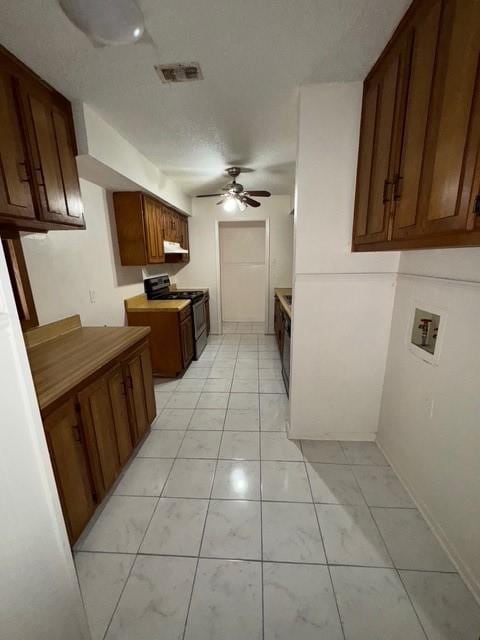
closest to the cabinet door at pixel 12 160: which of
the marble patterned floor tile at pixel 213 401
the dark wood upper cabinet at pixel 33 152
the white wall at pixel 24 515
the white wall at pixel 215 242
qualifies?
the dark wood upper cabinet at pixel 33 152

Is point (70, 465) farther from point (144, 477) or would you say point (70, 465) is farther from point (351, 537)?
point (351, 537)

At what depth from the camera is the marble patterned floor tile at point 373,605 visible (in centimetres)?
102

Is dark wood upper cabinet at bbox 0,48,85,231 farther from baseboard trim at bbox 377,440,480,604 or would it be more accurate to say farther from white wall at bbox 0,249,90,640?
baseboard trim at bbox 377,440,480,604

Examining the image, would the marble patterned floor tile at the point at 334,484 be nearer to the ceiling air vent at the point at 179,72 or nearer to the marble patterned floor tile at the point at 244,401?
the marble patterned floor tile at the point at 244,401

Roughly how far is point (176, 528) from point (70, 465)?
68 centimetres

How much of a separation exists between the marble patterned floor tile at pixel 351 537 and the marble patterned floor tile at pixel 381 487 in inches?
4.7

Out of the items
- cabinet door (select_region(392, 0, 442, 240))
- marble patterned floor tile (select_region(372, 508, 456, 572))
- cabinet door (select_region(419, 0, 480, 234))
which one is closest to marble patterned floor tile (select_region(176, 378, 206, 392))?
marble patterned floor tile (select_region(372, 508, 456, 572))

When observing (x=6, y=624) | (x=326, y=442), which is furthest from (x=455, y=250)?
(x=6, y=624)

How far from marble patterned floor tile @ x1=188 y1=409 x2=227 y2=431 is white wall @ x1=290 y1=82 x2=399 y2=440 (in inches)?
25.8

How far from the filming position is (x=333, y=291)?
181 centimetres

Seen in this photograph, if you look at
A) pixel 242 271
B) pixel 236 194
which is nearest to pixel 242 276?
pixel 242 271

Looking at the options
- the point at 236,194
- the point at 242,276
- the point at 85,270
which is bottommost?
the point at 242,276

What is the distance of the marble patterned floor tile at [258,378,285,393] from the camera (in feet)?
9.34

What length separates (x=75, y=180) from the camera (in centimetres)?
172
